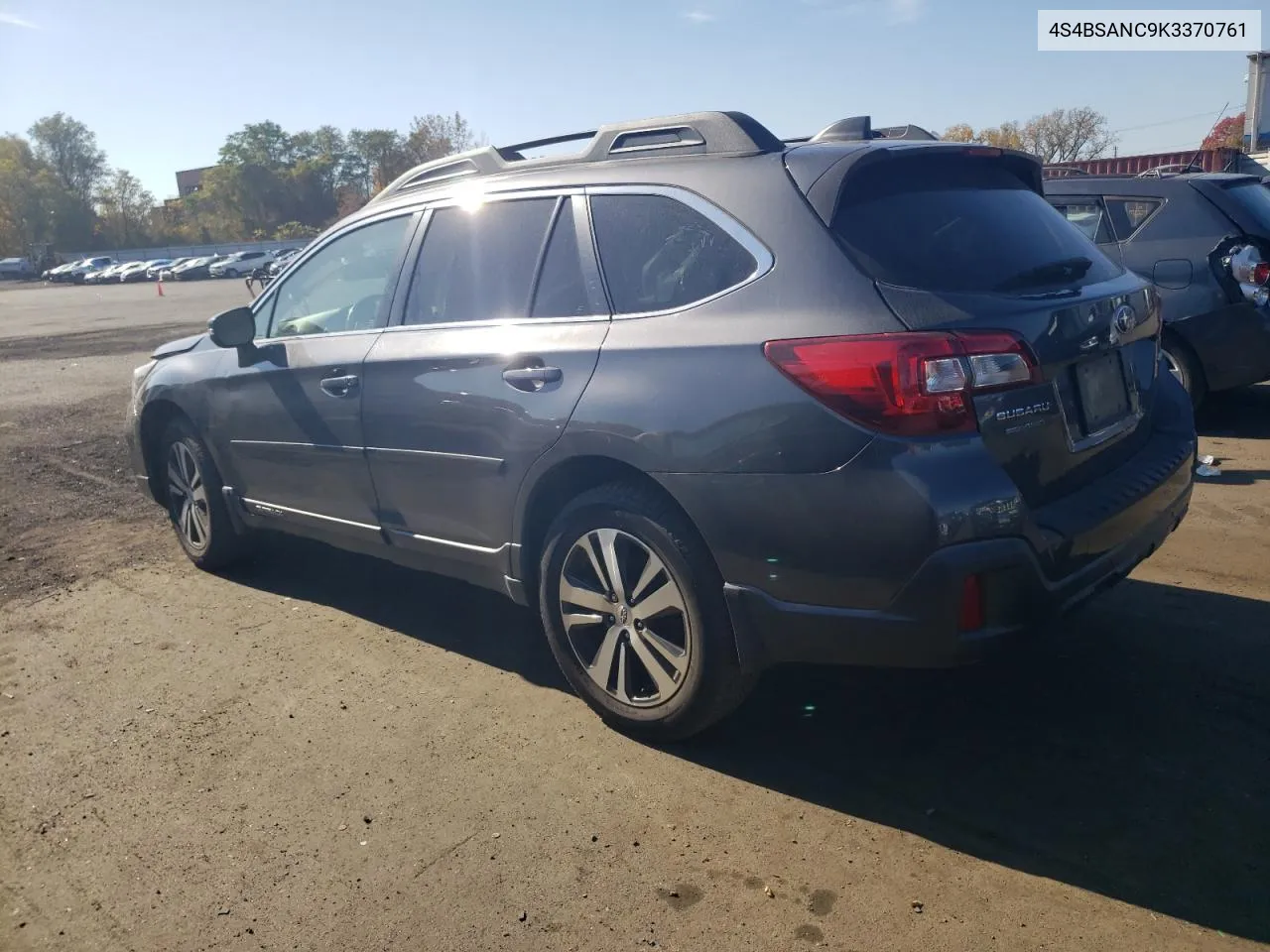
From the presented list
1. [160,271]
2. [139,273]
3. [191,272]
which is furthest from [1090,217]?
[139,273]

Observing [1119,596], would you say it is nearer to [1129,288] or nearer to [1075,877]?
[1129,288]

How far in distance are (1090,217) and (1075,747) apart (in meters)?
5.62

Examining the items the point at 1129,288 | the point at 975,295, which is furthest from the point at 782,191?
the point at 1129,288

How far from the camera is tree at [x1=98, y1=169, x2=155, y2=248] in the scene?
Result: 111875mm

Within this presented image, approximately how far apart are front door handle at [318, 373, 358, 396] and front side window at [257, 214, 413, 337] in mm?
233

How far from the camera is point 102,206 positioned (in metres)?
115

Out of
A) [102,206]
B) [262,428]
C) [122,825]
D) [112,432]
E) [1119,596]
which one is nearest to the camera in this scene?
[122,825]

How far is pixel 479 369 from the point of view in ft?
12.5

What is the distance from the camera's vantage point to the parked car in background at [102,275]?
223 feet

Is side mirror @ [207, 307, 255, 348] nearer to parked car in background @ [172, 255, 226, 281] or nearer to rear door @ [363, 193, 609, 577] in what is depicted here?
rear door @ [363, 193, 609, 577]

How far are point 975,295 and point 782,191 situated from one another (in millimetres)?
647

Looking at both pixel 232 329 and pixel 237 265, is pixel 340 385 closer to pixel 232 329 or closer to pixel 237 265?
pixel 232 329

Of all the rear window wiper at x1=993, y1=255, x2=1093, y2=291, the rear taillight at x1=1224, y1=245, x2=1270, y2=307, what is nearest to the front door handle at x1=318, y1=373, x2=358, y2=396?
the rear window wiper at x1=993, y1=255, x2=1093, y2=291

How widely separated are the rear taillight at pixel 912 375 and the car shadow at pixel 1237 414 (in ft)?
16.8
